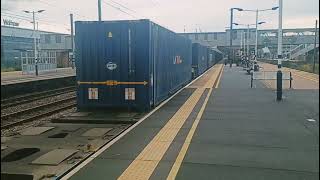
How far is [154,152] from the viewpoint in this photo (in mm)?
7469

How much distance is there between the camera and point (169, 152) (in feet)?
24.3

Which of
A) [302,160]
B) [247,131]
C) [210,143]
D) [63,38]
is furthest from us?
[63,38]

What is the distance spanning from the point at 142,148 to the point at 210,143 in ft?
4.40

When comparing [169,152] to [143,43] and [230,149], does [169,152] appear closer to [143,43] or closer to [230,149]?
[230,149]

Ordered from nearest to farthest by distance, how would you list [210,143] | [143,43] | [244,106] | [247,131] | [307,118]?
[210,143] → [247,131] → [307,118] → [143,43] → [244,106]

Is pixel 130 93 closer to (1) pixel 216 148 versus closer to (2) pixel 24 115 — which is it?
(2) pixel 24 115

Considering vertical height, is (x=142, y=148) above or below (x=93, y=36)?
below

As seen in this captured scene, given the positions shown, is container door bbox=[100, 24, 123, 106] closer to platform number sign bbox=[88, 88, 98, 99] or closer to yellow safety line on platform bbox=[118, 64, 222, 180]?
platform number sign bbox=[88, 88, 98, 99]

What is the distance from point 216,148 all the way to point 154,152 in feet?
3.80

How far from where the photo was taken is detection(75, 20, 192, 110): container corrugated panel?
41.4 feet

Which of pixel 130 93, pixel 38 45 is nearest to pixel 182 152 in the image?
pixel 130 93

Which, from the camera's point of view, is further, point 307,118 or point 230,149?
point 307,118

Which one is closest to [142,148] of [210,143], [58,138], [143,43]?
[210,143]

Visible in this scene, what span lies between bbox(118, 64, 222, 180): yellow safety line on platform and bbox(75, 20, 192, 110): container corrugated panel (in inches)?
66.8
